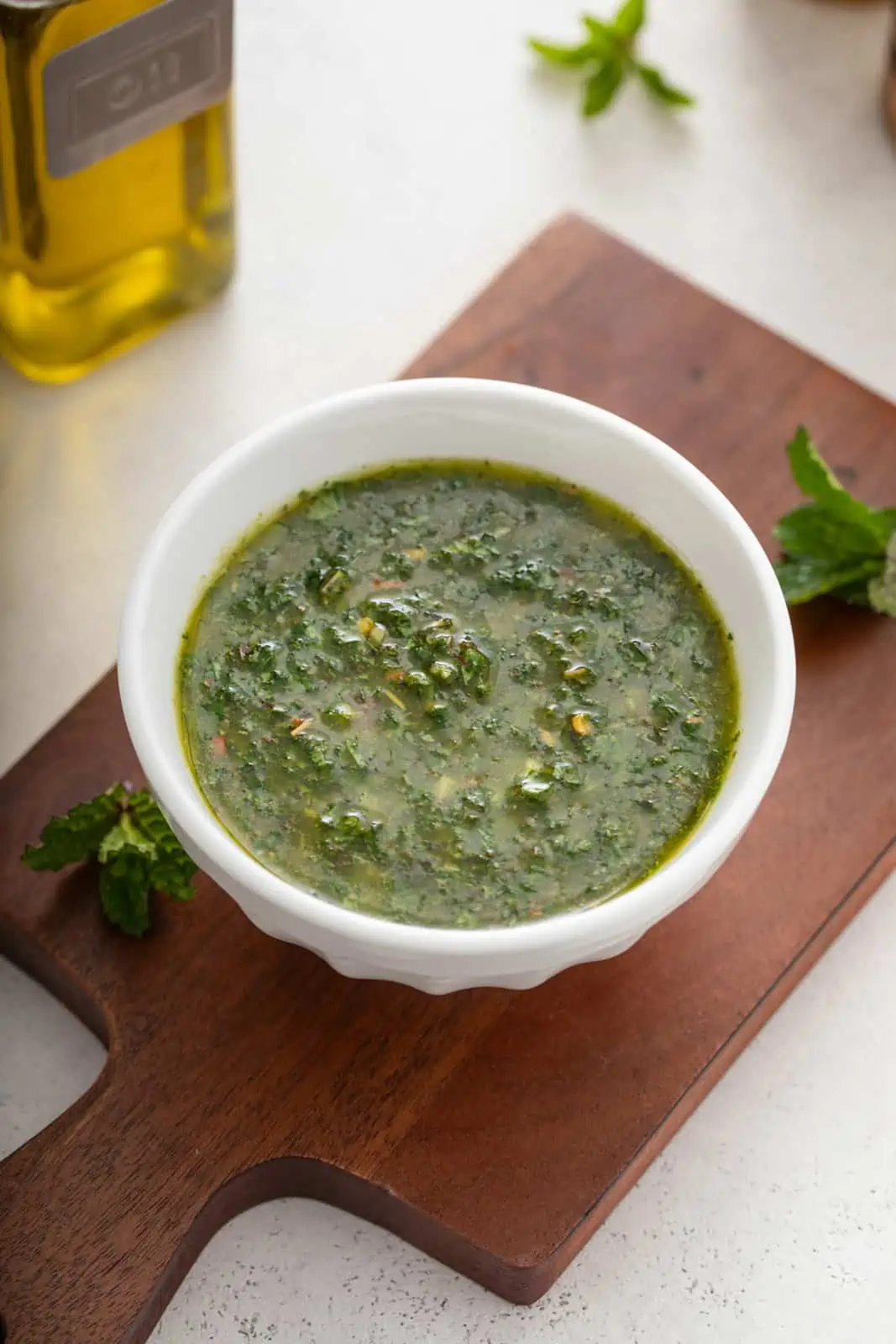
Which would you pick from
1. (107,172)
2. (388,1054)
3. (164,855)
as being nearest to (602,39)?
(107,172)

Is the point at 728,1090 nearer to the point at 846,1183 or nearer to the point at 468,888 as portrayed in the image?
the point at 846,1183

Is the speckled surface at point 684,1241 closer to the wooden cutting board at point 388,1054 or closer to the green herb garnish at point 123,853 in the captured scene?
the wooden cutting board at point 388,1054

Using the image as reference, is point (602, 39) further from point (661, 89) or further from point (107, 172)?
point (107, 172)

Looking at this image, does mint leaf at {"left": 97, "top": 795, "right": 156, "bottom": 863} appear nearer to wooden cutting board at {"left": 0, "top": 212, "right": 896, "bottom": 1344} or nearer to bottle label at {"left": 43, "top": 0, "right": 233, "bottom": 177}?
wooden cutting board at {"left": 0, "top": 212, "right": 896, "bottom": 1344}

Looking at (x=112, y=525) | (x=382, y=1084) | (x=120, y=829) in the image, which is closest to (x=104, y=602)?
(x=112, y=525)

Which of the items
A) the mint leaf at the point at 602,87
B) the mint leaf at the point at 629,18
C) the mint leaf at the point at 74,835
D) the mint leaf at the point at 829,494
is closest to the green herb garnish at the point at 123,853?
the mint leaf at the point at 74,835

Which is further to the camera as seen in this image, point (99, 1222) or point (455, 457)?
point (455, 457)

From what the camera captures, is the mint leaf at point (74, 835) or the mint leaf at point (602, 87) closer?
the mint leaf at point (74, 835)
